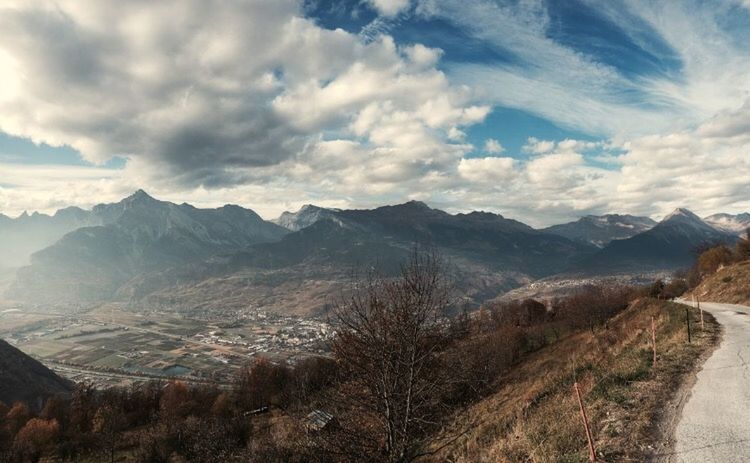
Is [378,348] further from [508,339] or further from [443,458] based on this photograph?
[508,339]

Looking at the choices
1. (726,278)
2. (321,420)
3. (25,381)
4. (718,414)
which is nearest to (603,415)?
(718,414)

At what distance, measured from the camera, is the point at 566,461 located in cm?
1128

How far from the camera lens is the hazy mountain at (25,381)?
412ft

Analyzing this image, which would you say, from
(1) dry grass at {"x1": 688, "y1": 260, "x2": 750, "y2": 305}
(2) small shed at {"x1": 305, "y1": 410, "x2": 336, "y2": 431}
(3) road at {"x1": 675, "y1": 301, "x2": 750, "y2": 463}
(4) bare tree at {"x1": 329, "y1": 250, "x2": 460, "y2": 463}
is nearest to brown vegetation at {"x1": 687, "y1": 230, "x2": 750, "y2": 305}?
(1) dry grass at {"x1": 688, "y1": 260, "x2": 750, "y2": 305}

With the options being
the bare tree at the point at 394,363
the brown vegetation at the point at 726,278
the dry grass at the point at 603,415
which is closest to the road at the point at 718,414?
Answer: the dry grass at the point at 603,415

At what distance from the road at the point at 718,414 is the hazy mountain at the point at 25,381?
161m

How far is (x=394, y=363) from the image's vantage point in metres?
16.7

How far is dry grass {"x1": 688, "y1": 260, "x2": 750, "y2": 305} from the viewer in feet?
150

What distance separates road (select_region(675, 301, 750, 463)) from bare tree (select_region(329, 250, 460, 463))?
837 centimetres

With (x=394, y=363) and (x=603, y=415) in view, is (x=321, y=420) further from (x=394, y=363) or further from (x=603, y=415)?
(x=603, y=415)

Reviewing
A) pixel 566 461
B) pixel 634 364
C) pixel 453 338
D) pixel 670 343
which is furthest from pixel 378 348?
pixel 670 343

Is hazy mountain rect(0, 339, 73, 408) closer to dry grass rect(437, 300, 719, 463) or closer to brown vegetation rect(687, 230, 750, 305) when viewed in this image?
dry grass rect(437, 300, 719, 463)

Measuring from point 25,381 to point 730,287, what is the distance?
188266mm

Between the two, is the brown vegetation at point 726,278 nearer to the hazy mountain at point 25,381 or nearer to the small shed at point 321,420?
the small shed at point 321,420
